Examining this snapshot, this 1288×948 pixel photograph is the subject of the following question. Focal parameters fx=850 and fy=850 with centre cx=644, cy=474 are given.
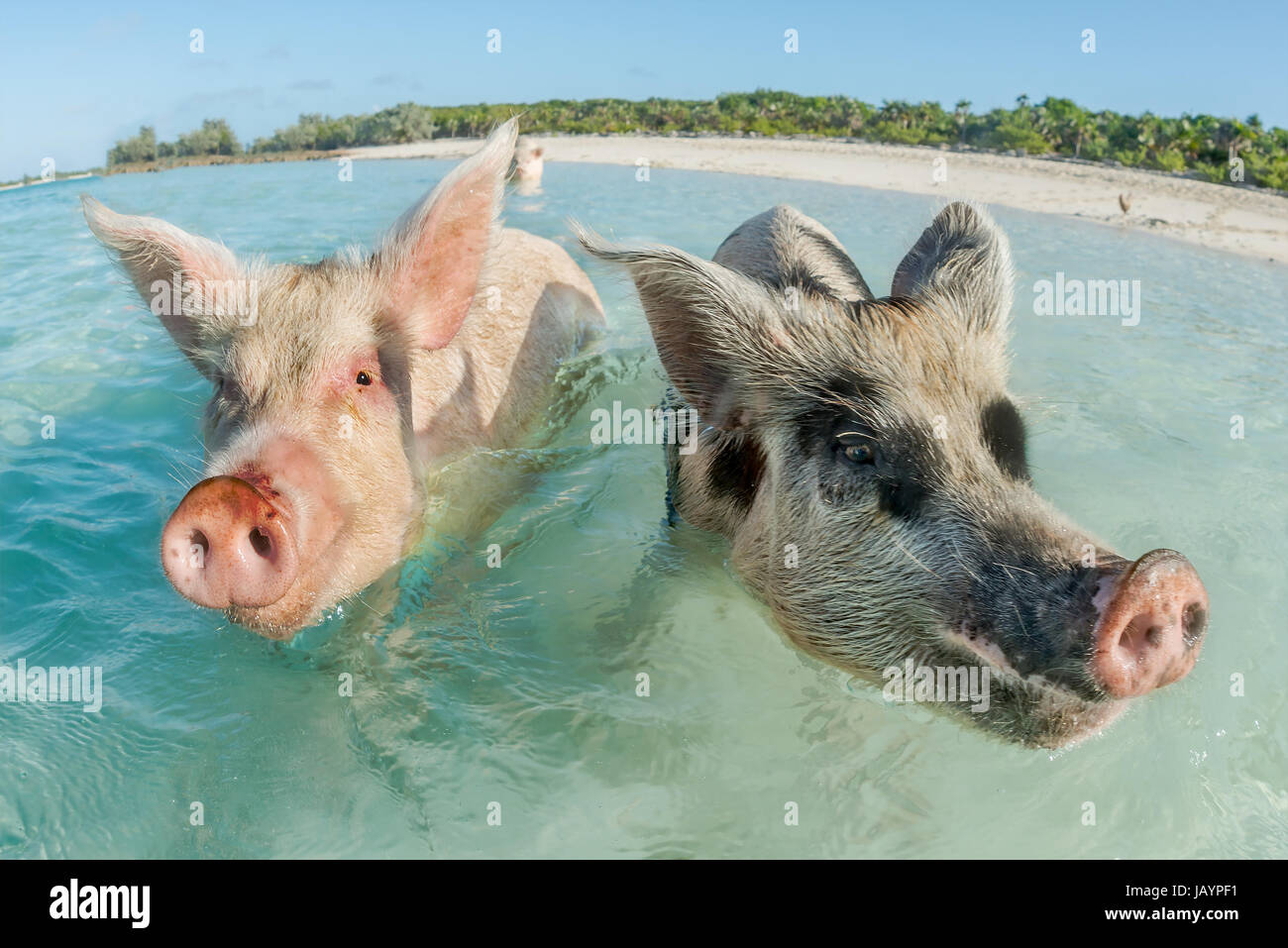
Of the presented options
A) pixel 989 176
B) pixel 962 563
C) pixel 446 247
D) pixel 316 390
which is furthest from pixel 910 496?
pixel 989 176

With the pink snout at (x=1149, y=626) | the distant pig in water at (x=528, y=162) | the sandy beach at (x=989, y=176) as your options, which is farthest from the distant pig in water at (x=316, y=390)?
the distant pig in water at (x=528, y=162)

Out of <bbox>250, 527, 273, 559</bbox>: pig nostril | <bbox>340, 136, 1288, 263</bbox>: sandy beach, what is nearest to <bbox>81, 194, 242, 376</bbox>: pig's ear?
<bbox>250, 527, 273, 559</bbox>: pig nostril

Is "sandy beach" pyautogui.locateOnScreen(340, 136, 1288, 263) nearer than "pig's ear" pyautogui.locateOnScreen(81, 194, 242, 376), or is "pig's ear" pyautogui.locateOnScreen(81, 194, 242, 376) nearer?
"pig's ear" pyautogui.locateOnScreen(81, 194, 242, 376)

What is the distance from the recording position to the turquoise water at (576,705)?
135 inches

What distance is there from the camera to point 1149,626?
227 centimetres

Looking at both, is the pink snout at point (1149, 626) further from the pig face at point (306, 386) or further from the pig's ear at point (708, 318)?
the pig face at point (306, 386)

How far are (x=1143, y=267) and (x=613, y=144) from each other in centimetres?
3095

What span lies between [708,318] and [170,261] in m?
2.79

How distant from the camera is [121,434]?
23.7ft

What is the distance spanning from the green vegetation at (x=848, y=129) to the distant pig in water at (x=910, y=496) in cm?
2594

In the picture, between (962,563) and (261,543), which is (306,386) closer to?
(261,543)

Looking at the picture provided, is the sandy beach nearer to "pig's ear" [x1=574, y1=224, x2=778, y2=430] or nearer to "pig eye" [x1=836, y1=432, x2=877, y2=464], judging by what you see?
"pig's ear" [x1=574, y1=224, x2=778, y2=430]

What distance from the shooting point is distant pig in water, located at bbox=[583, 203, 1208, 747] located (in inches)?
94.5

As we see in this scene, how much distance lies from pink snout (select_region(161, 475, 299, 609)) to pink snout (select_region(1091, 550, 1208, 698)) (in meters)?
2.75
